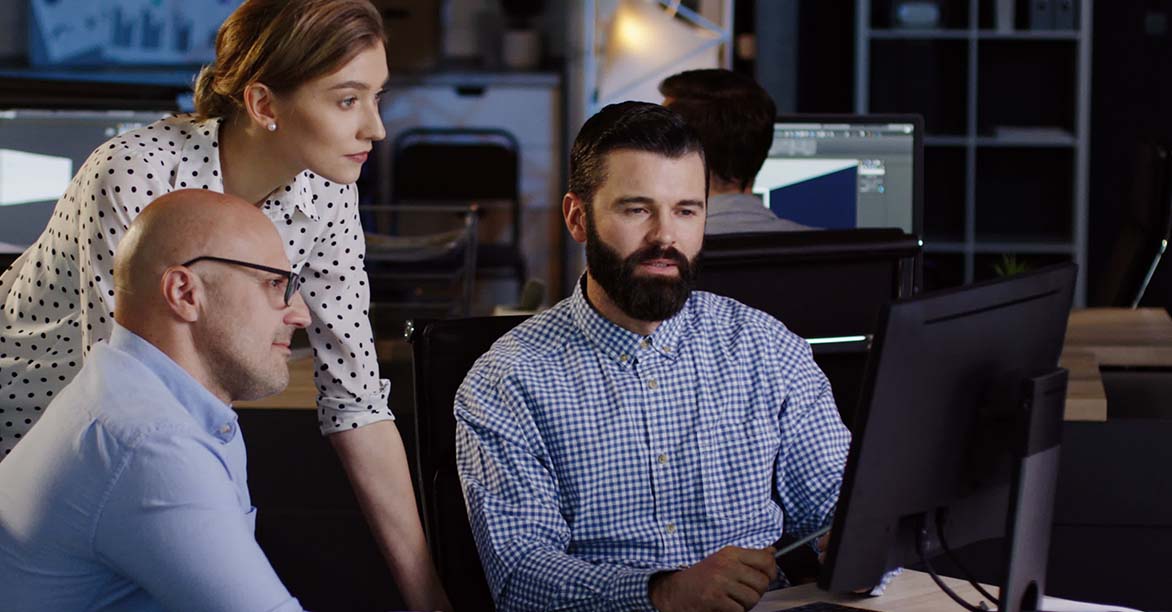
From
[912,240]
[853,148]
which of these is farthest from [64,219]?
[853,148]

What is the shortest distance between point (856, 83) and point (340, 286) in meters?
4.38

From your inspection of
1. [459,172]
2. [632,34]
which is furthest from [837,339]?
[459,172]

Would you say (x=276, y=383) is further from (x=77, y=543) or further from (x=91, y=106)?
(x=91, y=106)

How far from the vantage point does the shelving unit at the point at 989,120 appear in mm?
5910

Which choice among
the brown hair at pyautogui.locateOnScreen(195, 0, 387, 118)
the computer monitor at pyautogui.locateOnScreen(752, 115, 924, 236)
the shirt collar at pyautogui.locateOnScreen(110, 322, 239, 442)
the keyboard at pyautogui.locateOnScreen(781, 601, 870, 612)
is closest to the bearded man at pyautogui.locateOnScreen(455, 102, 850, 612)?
the keyboard at pyautogui.locateOnScreen(781, 601, 870, 612)

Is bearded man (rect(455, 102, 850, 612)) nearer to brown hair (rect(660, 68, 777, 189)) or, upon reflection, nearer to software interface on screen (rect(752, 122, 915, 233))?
brown hair (rect(660, 68, 777, 189))

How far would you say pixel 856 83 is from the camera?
5.92 metres

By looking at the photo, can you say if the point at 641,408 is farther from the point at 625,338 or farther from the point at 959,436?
the point at 959,436

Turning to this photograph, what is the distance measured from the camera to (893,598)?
61.9 inches

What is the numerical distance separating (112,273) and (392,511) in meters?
0.46

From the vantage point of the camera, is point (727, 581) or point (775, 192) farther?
point (775, 192)

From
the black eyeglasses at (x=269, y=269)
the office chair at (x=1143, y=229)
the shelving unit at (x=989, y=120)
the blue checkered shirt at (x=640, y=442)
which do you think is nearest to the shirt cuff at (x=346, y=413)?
the blue checkered shirt at (x=640, y=442)

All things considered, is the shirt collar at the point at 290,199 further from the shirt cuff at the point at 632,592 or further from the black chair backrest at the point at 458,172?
the black chair backrest at the point at 458,172

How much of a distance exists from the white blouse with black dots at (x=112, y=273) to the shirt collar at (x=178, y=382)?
0.29 metres
